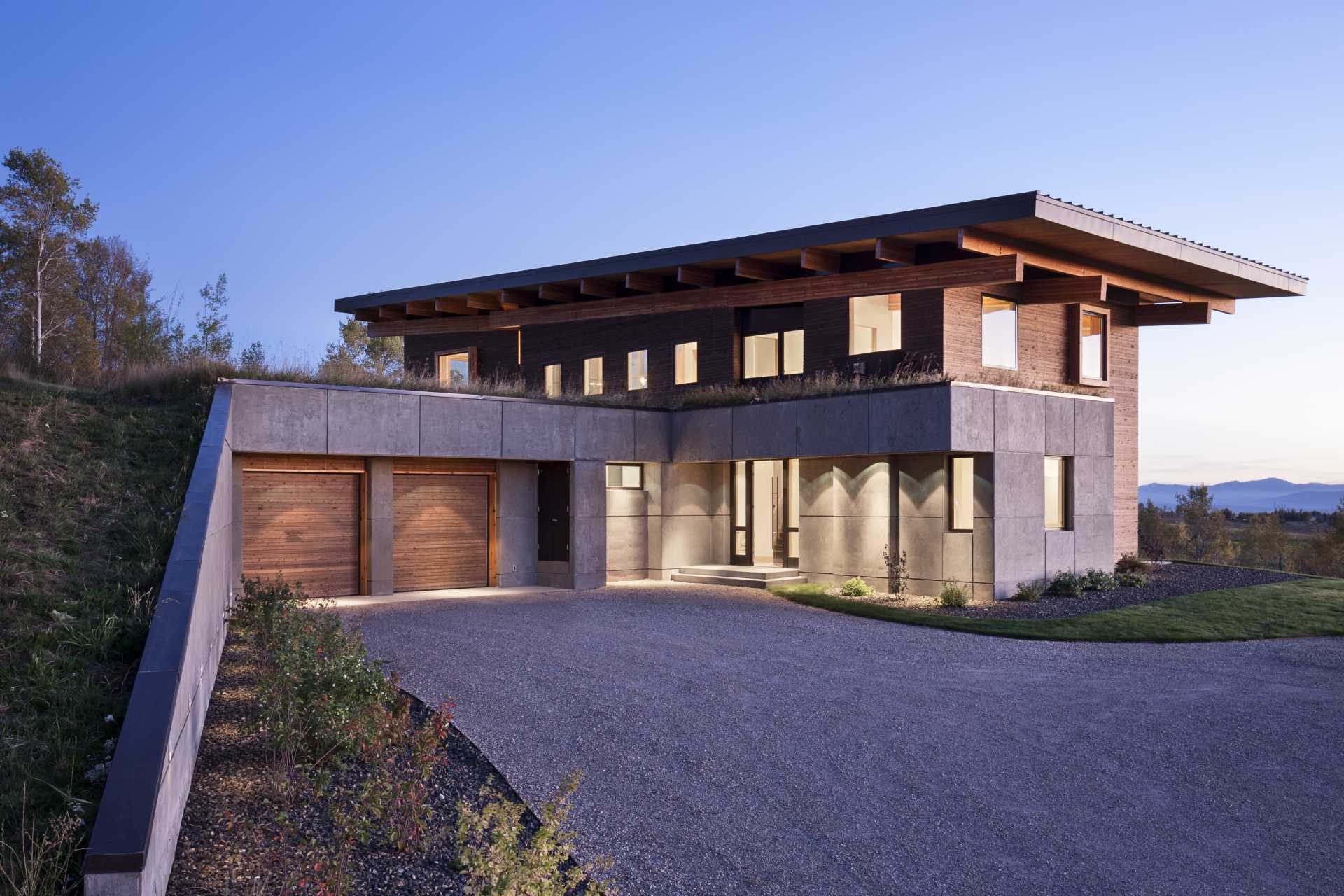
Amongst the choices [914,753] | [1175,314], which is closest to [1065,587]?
[1175,314]

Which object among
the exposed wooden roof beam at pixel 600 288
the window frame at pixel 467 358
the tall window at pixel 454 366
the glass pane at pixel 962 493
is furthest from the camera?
the tall window at pixel 454 366

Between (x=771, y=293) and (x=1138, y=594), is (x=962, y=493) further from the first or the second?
(x=771, y=293)

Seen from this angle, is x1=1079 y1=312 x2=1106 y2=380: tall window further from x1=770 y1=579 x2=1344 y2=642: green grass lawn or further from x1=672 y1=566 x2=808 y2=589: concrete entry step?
x1=672 y1=566 x2=808 y2=589: concrete entry step

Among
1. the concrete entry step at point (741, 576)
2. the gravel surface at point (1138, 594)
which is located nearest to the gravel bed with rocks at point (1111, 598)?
the gravel surface at point (1138, 594)

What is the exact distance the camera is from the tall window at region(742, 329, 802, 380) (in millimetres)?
20719

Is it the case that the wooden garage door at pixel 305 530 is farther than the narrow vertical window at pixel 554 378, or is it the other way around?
the narrow vertical window at pixel 554 378

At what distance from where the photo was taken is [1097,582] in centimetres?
1747

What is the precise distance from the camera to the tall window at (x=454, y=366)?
27.4m

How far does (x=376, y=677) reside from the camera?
23.7 feet

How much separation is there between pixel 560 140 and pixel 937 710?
2098 inches

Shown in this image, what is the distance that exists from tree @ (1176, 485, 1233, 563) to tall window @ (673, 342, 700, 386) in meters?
27.1

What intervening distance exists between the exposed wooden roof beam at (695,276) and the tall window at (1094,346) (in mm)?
8119

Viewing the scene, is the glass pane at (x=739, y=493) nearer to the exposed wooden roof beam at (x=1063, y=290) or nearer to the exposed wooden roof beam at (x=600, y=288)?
the exposed wooden roof beam at (x=600, y=288)

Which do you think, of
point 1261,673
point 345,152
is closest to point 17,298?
point 1261,673
